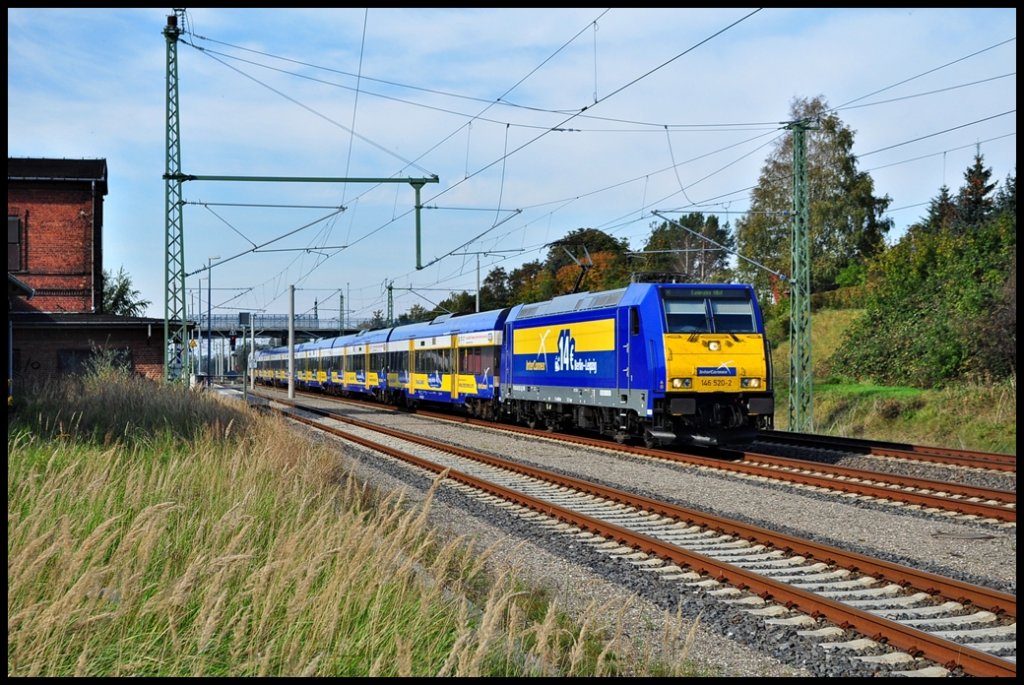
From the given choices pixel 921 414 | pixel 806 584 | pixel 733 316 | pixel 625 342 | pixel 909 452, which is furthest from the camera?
pixel 921 414

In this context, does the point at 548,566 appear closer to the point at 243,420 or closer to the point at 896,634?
the point at 896,634

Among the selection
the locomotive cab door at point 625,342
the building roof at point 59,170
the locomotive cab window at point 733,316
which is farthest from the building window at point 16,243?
the locomotive cab window at point 733,316

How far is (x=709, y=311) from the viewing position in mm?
19125

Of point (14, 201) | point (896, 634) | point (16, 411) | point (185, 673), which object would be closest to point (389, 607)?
point (185, 673)

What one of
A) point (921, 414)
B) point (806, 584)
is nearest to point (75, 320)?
point (921, 414)

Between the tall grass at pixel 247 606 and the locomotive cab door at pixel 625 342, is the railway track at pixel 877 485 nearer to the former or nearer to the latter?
the locomotive cab door at pixel 625 342

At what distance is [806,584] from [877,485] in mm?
7364

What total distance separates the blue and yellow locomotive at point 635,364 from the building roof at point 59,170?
1790cm

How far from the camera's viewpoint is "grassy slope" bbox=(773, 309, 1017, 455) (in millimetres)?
23969

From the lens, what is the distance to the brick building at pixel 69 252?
121ft

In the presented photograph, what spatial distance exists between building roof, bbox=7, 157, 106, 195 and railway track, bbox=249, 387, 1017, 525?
26995 millimetres

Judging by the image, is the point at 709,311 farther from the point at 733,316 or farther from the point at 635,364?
the point at 635,364

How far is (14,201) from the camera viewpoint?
123 feet

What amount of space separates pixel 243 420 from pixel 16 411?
13.0 feet
